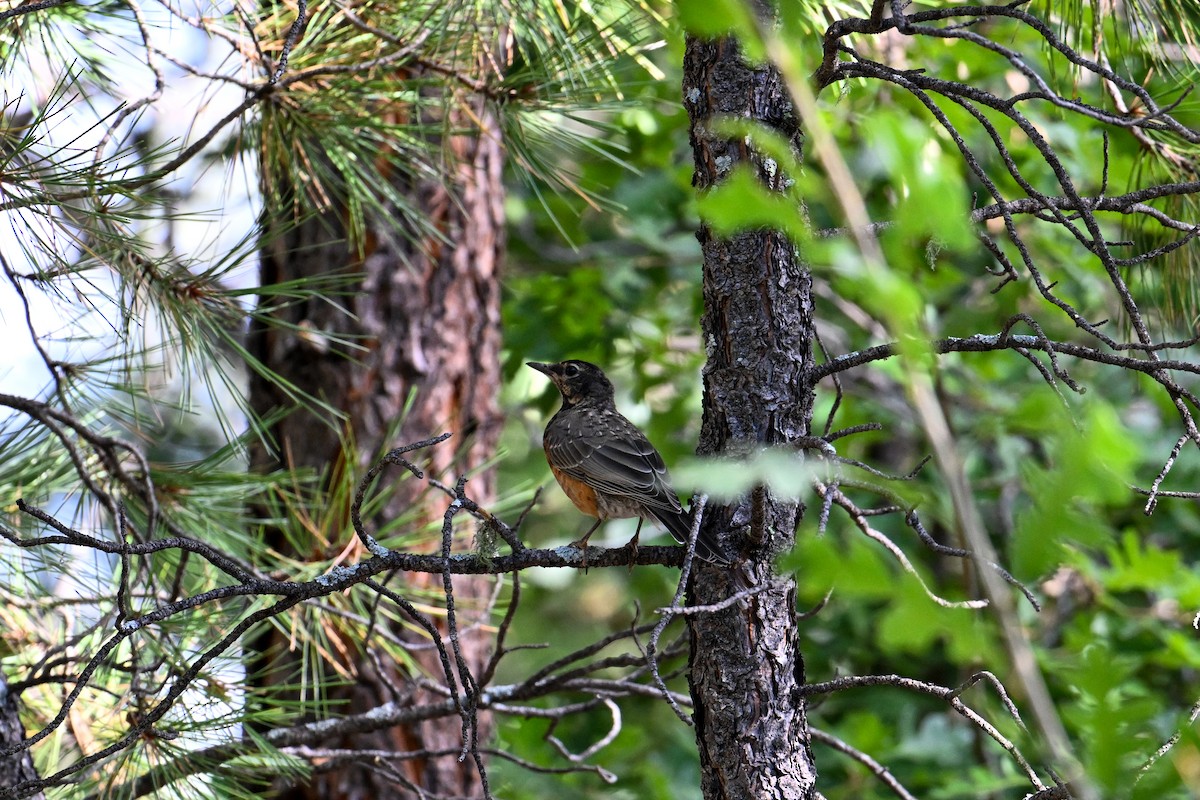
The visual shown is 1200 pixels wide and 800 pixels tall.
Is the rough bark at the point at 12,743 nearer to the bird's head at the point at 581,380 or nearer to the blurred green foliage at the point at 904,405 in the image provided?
the blurred green foliage at the point at 904,405

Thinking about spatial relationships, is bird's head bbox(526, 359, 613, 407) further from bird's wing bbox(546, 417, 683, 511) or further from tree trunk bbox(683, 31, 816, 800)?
tree trunk bbox(683, 31, 816, 800)

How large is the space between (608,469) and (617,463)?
0.10 ft

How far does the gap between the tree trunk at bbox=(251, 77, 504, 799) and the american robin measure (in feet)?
1.09

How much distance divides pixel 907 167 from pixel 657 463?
235 centimetres

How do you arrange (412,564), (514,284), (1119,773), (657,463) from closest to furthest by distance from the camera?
(1119,773) → (412,564) → (657,463) → (514,284)

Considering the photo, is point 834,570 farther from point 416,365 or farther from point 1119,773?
point 416,365

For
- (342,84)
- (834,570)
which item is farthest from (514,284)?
(834,570)

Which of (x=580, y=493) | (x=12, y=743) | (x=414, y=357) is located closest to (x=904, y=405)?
(x=580, y=493)

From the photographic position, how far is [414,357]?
3666 millimetres

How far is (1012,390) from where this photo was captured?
4875 mm

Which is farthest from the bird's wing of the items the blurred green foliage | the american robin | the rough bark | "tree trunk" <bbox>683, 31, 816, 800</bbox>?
the rough bark

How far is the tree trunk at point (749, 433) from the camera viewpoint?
169 centimetres

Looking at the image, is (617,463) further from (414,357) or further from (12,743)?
(12,743)

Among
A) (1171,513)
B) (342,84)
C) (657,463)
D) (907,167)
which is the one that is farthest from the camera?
(1171,513)
